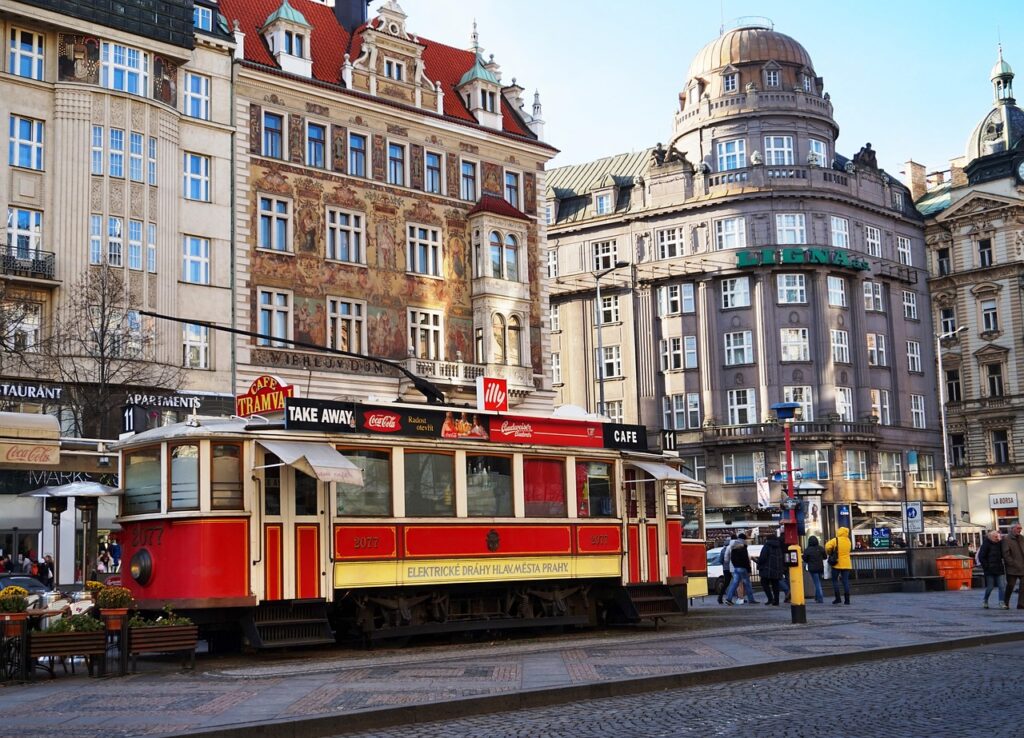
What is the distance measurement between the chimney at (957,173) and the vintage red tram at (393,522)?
6373 centimetres

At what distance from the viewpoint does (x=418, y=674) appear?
15594 millimetres

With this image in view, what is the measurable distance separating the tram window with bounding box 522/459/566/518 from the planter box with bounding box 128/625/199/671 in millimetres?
6490

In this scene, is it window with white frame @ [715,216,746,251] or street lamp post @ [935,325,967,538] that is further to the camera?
window with white frame @ [715,216,746,251]

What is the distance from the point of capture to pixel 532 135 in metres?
52.8

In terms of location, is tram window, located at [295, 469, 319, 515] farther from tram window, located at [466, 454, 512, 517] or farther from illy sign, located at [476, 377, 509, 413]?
illy sign, located at [476, 377, 509, 413]

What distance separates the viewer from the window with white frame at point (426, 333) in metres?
47.4

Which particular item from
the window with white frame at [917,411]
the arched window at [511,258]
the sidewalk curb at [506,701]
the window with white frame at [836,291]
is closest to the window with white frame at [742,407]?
the window with white frame at [836,291]

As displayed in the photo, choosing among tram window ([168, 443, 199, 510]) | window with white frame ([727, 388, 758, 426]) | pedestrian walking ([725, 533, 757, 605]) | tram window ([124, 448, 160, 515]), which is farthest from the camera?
window with white frame ([727, 388, 758, 426])

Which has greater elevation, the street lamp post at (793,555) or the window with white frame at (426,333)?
the window with white frame at (426,333)

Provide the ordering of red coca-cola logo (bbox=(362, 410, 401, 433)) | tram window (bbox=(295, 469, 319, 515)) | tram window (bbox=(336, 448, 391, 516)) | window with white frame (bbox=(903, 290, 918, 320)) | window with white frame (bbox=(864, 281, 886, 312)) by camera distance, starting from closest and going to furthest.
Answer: tram window (bbox=(295, 469, 319, 515)) → tram window (bbox=(336, 448, 391, 516)) → red coca-cola logo (bbox=(362, 410, 401, 433)) → window with white frame (bbox=(864, 281, 886, 312)) → window with white frame (bbox=(903, 290, 918, 320))

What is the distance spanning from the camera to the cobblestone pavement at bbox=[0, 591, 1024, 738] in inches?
478

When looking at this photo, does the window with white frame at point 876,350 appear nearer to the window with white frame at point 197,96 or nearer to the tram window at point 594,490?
the window with white frame at point 197,96

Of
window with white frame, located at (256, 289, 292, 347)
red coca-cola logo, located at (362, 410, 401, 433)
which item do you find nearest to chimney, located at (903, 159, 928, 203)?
window with white frame, located at (256, 289, 292, 347)

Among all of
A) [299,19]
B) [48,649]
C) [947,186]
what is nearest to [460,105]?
[299,19]
